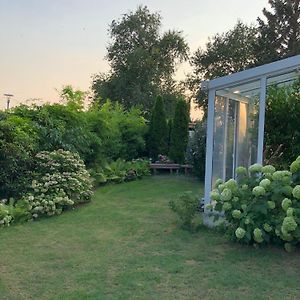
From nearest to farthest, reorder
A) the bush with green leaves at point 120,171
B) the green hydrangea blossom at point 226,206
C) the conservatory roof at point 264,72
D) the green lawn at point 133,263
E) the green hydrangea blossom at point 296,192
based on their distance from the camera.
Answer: the green lawn at point 133,263 < the green hydrangea blossom at point 296,192 < the green hydrangea blossom at point 226,206 < the conservatory roof at point 264,72 < the bush with green leaves at point 120,171

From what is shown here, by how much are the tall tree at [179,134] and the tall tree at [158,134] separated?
39 cm

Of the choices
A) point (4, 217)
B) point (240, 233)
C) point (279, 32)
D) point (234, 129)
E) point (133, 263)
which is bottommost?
point (133, 263)

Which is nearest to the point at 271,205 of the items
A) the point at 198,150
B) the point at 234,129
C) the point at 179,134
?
the point at 234,129

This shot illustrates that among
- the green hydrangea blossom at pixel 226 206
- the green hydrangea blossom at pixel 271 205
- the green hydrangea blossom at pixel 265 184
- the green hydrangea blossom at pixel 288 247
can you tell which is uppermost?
the green hydrangea blossom at pixel 265 184

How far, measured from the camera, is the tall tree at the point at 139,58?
946 inches

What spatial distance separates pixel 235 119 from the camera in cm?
652

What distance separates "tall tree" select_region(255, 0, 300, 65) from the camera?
2367 centimetres

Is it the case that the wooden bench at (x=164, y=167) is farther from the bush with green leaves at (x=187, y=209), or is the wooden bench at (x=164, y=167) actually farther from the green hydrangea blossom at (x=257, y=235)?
the green hydrangea blossom at (x=257, y=235)

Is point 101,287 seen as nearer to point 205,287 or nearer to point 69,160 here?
point 205,287

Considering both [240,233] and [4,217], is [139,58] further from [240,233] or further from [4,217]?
[240,233]

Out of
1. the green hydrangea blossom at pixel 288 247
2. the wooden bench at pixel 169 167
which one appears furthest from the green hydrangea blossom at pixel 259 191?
the wooden bench at pixel 169 167

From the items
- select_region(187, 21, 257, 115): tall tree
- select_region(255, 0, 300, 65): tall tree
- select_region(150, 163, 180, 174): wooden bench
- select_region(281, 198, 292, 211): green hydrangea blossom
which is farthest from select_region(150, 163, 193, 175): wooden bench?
select_region(255, 0, 300, 65): tall tree

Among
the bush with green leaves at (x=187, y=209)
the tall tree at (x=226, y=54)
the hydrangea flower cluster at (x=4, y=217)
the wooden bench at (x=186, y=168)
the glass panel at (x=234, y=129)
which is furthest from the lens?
the tall tree at (x=226, y=54)

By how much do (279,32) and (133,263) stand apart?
22507mm
